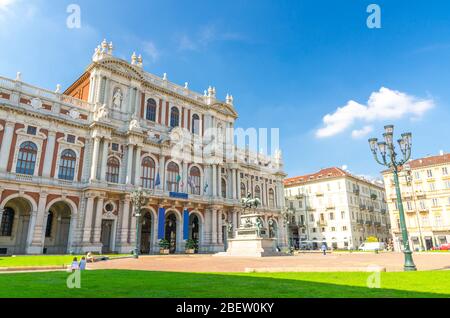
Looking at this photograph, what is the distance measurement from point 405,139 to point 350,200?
48.6 metres

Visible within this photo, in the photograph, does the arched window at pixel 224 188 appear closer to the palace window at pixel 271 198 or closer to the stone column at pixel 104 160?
the palace window at pixel 271 198

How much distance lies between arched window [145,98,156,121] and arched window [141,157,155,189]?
5.85 m

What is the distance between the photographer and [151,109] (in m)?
41.5

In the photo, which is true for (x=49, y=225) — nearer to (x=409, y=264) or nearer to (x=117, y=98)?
(x=117, y=98)

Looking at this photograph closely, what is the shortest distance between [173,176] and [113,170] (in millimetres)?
8125

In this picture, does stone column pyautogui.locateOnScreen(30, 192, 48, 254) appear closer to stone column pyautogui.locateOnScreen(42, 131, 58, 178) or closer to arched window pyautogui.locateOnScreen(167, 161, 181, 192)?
stone column pyautogui.locateOnScreen(42, 131, 58, 178)

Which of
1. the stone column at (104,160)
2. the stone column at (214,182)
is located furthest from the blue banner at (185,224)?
the stone column at (104,160)

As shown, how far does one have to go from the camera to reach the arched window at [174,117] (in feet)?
143

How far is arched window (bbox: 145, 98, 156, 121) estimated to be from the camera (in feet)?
135

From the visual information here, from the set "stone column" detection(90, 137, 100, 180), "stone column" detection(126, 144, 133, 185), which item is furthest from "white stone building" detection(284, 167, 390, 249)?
"stone column" detection(90, 137, 100, 180)
